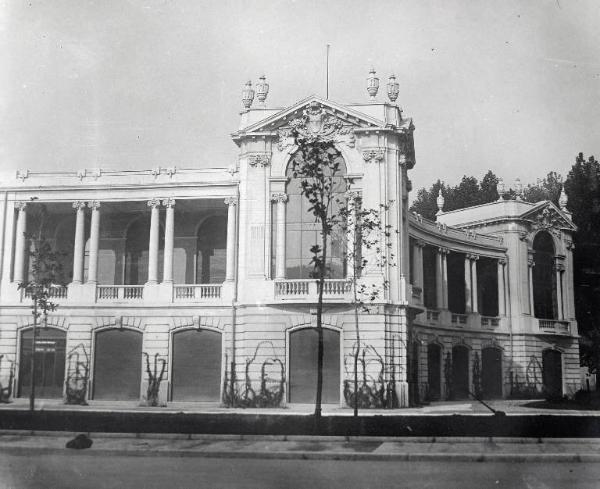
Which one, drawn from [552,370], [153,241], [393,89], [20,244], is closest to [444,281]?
[552,370]

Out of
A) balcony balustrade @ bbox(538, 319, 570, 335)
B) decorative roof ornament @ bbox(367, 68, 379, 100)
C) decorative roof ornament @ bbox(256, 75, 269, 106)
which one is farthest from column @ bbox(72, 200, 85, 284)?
balcony balustrade @ bbox(538, 319, 570, 335)

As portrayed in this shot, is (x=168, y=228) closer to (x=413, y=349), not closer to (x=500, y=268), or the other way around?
(x=413, y=349)

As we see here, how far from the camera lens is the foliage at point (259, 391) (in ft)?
117

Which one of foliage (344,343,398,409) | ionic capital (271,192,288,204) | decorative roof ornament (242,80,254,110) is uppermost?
decorative roof ornament (242,80,254,110)

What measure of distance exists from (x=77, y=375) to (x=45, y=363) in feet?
7.16

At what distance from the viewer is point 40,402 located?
37.0m

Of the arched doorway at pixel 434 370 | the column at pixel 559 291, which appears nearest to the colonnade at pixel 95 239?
the arched doorway at pixel 434 370

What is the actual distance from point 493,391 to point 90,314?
2858cm

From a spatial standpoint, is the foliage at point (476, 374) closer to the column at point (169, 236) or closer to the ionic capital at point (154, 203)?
the column at point (169, 236)

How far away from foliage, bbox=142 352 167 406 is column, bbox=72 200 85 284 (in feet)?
19.0

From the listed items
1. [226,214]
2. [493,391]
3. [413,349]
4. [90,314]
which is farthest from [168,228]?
[493,391]

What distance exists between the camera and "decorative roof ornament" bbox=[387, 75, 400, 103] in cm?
3800

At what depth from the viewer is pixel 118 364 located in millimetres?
38562

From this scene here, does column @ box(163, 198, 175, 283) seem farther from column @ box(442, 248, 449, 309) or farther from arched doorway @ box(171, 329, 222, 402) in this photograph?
column @ box(442, 248, 449, 309)
